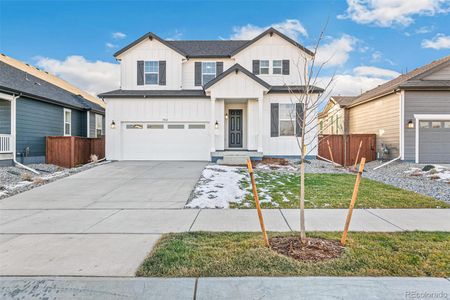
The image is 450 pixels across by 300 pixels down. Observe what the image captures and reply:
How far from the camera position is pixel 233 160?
47.3ft

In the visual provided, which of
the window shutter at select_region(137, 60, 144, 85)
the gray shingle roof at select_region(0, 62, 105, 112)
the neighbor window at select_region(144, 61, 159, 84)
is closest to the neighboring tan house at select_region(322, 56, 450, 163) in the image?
the neighbor window at select_region(144, 61, 159, 84)

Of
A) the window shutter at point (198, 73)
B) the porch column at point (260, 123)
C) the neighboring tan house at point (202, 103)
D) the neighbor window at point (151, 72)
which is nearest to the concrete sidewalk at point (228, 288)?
the neighboring tan house at point (202, 103)

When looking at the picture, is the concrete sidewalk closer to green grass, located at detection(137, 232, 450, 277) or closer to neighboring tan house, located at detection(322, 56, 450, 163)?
green grass, located at detection(137, 232, 450, 277)

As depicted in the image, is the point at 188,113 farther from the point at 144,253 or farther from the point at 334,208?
the point at 144,253

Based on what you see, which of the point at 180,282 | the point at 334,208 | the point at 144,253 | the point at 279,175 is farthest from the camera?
the point at 279,175

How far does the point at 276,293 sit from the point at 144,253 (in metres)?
2.01

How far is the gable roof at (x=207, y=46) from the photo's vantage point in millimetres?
16422

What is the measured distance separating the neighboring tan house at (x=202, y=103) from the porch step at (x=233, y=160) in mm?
455

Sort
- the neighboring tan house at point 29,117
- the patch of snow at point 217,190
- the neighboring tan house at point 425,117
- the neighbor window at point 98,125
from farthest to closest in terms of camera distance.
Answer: the neighbor window at point 98,125 → the neighboring tan house at point 425,117 → the neighboring tan house at point 29,117 → the patch of snow at point 217,190

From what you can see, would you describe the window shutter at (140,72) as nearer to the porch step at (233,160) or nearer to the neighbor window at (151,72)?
the neighbor window at (151,72)

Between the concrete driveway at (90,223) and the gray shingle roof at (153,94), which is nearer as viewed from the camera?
the concrete driveway at (90,223)

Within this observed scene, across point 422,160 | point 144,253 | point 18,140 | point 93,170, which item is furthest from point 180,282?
point 422,160

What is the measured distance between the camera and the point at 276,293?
2.99 metres

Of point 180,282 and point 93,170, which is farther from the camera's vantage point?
point 93,170
